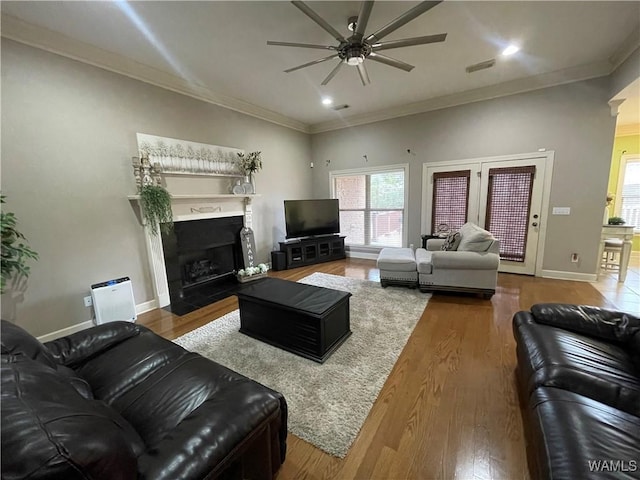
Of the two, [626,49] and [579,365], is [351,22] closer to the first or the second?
[579,365]

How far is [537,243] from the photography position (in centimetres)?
419

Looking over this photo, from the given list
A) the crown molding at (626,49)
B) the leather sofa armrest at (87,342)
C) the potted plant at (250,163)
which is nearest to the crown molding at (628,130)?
the crown molding at (626,49)

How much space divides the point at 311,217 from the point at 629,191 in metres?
6.71

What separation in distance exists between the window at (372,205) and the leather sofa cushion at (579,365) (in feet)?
12.4

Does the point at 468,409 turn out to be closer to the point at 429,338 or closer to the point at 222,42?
the point at 429,338

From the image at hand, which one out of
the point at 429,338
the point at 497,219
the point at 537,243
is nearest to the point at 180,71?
the point at 429,338

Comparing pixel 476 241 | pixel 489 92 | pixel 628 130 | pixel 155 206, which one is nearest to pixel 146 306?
pixel 155 206

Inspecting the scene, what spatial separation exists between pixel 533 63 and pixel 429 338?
3.85 meters

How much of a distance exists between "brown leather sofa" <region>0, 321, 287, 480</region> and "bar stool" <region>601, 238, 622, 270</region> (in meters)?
5.60

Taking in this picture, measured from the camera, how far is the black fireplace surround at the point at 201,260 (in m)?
3.60

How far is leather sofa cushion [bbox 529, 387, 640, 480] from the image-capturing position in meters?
0.88

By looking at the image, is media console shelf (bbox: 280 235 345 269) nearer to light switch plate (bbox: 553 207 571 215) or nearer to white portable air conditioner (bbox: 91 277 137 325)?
white portable air conditioner (bbox: 91 277 137 325)

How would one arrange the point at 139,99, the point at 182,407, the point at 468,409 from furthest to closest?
the point at 139,99 → the point at 468,409 → the point at 182,407

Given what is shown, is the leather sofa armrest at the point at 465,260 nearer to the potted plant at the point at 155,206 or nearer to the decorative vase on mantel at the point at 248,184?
the decorative vase on mantel at the point at 248,184
